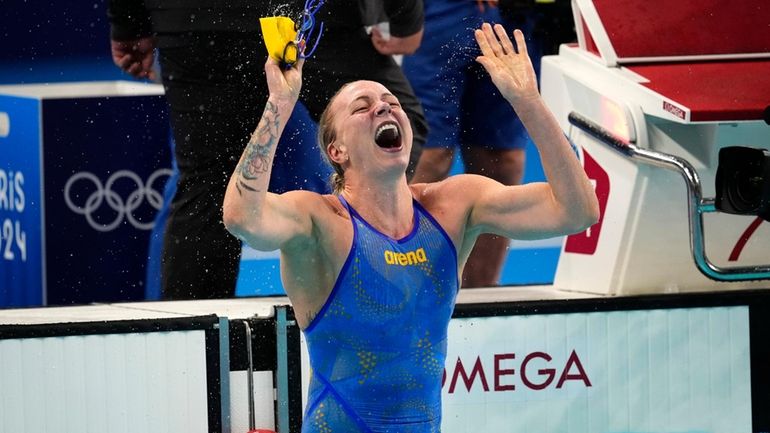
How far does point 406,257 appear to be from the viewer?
332 cm

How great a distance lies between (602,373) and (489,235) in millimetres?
1212

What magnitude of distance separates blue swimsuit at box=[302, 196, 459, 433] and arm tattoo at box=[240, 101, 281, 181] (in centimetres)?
42

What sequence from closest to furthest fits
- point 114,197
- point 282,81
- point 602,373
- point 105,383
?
point 282,81
point 105,383
point 602,373
point 114,197

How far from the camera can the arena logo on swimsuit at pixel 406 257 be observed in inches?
130

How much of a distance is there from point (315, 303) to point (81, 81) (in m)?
2.69

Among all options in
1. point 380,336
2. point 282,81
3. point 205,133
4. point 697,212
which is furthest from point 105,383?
point 697,212

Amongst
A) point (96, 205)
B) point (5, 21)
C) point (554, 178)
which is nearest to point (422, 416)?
point (554, 178)

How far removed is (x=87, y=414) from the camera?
3.99 m

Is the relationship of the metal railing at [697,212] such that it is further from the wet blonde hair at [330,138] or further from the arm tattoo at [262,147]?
the arm tattoo at [262,147]

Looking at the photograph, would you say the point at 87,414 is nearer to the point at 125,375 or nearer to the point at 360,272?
the point at 125,375

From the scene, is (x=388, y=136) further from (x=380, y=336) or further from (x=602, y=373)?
(x=602, y=373)

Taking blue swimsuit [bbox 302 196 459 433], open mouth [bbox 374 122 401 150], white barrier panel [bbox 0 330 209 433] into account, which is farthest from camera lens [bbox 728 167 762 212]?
white barrier panel [bbox 0 330 209 433]

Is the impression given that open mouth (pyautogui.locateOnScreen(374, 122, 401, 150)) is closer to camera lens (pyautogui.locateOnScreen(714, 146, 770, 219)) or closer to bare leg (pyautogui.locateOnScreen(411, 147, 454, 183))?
camera lens (pyautogui.locateOnScreen(714, 146, 770, 219))

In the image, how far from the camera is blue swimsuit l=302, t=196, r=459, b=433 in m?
3.28
